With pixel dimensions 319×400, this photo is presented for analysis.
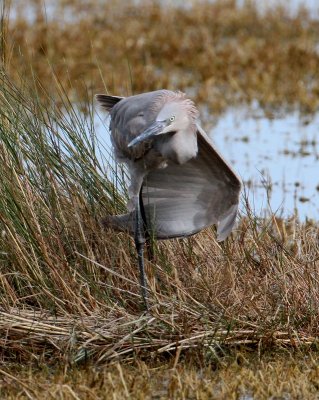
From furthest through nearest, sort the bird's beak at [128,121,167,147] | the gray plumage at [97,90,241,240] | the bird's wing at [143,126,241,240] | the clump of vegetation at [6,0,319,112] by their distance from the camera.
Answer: the clump of vegetation at [6,0,319,112]
the bird's wing at [143,126,241,240]
the gray plumage at [97,90,241,240]
the bird's beak at [128,121,167,147]

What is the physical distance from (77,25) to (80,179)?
5813 millimetres

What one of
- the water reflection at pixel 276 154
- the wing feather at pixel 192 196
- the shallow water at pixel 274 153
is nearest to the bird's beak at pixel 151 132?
the wing feather at pixel 192 196

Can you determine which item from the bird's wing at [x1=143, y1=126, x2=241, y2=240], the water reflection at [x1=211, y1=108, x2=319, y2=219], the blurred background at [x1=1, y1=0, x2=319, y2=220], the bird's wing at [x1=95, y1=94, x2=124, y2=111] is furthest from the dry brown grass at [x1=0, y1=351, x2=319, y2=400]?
the blurred background at [x1=1, y1=0, x2=319, y2=220]

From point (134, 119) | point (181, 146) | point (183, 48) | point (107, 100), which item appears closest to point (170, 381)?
point (181, 146)

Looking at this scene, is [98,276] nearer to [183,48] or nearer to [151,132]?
[151,132]

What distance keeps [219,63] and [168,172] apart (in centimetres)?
507

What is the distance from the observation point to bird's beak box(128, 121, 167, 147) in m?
4.15

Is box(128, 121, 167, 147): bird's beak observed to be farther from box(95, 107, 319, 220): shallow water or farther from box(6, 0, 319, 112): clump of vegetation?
box(6, 0, 319, 112): clump of vegetation

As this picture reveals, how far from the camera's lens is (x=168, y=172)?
4.57 meters

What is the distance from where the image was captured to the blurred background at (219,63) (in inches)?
293

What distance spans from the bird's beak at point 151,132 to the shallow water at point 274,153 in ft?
6.60

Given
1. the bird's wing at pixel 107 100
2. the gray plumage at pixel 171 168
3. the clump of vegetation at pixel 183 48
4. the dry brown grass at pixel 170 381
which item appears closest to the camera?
the dry brown grass at pixel 170 381

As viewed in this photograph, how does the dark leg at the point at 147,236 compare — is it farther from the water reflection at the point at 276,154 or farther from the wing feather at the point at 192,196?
the water reflection at the point at 276,154

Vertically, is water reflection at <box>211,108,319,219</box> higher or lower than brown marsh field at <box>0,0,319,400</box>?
lower
